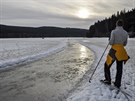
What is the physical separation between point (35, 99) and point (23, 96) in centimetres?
53

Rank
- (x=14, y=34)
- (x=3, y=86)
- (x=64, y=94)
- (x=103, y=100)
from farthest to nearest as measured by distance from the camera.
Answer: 1. (x=14, y=34)
2. (x=3, y=86)
3. (x=64, y=94)
4. (x=103, y=100)

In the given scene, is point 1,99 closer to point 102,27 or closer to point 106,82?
point 106,82

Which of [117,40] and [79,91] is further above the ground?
[117,40]

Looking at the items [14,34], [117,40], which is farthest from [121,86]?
[14,34]

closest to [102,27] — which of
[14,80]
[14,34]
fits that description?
[14,34]

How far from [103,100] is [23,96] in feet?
8.11

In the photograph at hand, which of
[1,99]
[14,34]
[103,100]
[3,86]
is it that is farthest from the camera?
[14,34]

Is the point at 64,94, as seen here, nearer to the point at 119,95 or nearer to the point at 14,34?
the point at 119,95

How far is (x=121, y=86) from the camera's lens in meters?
7.57

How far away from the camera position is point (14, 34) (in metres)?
179

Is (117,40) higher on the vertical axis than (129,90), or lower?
higher

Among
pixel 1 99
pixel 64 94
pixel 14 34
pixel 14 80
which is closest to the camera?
pixel 1 99

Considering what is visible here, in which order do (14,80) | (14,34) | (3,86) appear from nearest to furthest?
(3,86), (14,80), (14,34)

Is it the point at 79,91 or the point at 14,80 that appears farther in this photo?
the point at 14,80
